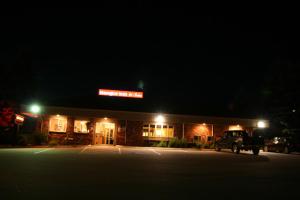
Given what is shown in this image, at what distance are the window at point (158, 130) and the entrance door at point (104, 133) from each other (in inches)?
125

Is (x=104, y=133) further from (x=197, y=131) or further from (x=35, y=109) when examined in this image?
(x=197, y=131)

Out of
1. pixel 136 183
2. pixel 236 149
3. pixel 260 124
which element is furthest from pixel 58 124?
pixel 136 183

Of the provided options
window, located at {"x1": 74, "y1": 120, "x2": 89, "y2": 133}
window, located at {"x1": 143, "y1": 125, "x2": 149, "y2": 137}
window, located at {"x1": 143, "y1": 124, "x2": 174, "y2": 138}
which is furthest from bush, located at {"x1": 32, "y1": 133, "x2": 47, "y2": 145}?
window, located at {"x1": 143, "y1": 124, "x2": 174, "y2": 138}

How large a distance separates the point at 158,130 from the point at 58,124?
31.3ft

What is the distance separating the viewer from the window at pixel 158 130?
3706 cm

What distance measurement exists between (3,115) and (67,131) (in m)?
6.35

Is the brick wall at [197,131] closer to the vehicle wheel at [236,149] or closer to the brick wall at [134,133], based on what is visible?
the brick wall at [134,133]

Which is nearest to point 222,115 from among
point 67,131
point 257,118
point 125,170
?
point 257,118

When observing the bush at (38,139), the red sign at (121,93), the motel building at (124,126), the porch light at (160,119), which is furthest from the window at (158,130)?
the bush at (38,139)

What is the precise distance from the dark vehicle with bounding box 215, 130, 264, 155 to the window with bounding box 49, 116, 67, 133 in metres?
14.5

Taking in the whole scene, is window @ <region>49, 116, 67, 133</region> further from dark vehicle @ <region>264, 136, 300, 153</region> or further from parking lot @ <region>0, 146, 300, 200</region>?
parking lot @ <region>0, 146, 300, 200</region>

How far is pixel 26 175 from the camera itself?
38.5 ft

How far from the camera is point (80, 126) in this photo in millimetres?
35688

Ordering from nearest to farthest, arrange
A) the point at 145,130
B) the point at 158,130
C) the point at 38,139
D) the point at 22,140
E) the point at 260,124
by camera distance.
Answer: the point at 22,140 < the point at 38,139 < the point at 145,130 < the point at 158,130 < the point at 260,124
